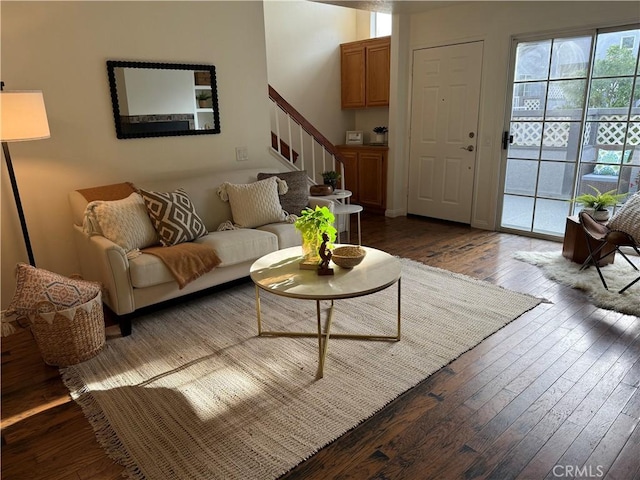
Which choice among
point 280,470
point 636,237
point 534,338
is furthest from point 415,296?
point 280,470

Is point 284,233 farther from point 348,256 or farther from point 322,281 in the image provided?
point 322,281

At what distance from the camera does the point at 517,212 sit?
4879 mm

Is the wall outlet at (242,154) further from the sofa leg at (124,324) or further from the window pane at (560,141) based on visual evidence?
the window pane at (560,141)

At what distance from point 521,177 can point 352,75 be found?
2.81 meters

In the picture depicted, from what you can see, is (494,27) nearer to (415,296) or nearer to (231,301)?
(415,296)

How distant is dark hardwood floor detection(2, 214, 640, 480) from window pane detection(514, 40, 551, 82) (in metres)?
2.70

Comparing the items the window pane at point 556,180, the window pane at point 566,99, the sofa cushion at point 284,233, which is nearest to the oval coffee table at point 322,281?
the sofa cushion at point 284,233

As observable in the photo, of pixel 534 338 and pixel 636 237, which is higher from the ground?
pixel 636 237

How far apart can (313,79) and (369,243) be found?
9.26 feet

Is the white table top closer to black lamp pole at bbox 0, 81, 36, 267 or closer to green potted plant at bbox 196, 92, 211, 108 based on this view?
black lamp pole at bbox 0, 81, 36, 267

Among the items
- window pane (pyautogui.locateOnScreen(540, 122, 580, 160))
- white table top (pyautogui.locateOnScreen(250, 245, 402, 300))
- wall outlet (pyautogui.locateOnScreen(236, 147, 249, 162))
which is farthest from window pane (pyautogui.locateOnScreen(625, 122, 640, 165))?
wall outlet (pyautogui.locateOnScreen(236, 147, 249, 162))

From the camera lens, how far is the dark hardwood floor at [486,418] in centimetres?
Result: 171

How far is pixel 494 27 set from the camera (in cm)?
460

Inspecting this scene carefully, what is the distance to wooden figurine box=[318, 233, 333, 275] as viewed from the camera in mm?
2369
